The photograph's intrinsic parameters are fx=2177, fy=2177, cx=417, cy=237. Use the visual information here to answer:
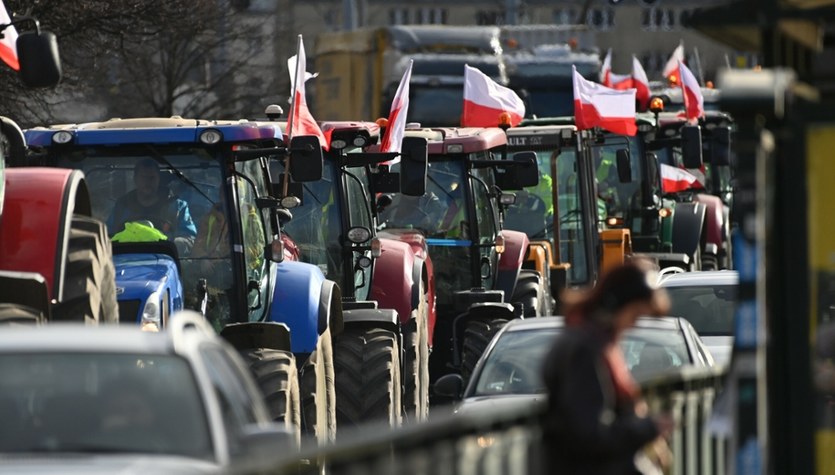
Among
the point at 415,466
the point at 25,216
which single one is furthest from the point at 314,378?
the point at 415,466

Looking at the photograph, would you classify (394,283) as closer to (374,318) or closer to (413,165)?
(413,165)

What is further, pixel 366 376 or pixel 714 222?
pixel 714 222

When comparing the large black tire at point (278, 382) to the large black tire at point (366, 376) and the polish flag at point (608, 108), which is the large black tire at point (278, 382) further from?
the polish flag at point (608, 108)

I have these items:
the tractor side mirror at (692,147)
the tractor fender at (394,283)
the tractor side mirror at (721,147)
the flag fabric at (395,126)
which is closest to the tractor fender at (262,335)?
the tractor fender at (394,283)

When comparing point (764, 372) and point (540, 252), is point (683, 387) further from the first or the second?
point (540, 252)

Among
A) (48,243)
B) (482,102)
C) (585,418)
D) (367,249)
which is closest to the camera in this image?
(585,418)

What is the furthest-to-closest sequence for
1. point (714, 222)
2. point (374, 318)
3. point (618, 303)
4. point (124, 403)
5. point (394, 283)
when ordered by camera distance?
point (714, 222)
point (394, 283)
point (374, 318)
point (124, 403)
point (618, 303)

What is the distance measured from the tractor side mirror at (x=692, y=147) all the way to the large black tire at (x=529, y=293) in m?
5.16

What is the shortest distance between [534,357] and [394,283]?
4.76 metres

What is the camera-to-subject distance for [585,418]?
662 centimetres

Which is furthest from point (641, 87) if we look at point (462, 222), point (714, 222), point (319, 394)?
point (319, 394)

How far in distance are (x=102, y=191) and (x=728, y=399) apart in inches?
266

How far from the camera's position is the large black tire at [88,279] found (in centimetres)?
1078

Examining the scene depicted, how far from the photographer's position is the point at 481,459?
6.90m
